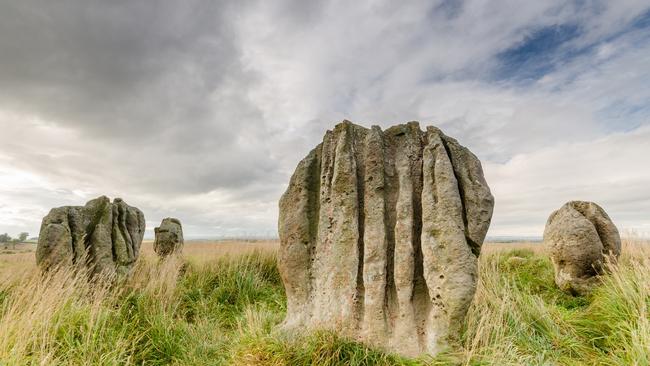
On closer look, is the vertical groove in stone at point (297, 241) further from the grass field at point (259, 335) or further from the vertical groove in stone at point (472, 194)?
the vertical groove in stone at point (472, 194)

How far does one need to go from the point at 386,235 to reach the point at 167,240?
10484mm

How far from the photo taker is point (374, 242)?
486 cm

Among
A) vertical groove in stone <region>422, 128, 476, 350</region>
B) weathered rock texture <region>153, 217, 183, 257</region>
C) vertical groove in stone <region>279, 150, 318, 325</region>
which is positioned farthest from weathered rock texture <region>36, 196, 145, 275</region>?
vertical groove in stone <region>422, 128, 476, 350</region>

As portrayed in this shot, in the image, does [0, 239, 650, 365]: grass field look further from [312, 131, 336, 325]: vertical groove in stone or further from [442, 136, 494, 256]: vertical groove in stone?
[442, 136, 494, 256]: vertical groove in stone

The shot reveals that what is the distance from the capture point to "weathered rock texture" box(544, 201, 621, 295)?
340 inches

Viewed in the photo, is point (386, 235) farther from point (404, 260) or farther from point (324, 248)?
point (324, 248)

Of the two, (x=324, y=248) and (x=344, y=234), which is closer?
(x=344, y=234)

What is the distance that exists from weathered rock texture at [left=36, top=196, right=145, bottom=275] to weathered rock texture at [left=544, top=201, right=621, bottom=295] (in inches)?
391

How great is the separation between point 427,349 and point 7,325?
15.5 feet

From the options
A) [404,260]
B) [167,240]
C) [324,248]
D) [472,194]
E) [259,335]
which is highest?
[472,194]

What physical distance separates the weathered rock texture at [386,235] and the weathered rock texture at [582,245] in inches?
212

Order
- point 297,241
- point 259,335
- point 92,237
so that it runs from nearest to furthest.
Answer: point 259,335, point 297,241, point 92,237

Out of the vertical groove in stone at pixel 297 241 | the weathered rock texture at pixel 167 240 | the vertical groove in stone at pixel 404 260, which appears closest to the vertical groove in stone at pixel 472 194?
the vertical groove in stone at pixel 404 260

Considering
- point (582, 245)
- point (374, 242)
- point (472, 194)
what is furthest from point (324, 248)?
point (582, 245)
